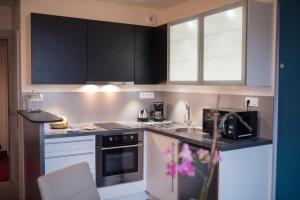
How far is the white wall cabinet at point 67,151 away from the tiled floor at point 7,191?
122 centimetres

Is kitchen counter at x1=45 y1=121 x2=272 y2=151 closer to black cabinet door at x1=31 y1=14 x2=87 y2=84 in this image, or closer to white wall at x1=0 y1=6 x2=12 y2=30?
black cabinet door at x1=31 y1=14 x2=87 y2=84

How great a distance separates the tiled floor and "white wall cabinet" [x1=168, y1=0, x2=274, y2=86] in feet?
8.97

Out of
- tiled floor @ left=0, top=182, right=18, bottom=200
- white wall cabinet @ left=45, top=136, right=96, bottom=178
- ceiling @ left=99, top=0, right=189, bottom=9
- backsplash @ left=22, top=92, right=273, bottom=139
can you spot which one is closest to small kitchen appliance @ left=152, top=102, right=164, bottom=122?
backsplash @ left=22, top=92, right=273, bottom=139

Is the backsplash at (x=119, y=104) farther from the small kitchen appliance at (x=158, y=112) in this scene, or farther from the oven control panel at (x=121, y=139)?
the oven control panel at (x=121, y=139)

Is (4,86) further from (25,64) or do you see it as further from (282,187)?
(282,187)

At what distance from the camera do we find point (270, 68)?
9.12ft

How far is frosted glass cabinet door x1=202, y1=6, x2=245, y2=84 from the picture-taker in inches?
106

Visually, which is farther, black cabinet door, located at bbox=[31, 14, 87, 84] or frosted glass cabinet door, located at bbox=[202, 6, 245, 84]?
black cabinet door, located at bbox=[31, 14, 87, 84]

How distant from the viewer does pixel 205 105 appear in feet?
11.6

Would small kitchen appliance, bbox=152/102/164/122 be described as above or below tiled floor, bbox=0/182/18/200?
above

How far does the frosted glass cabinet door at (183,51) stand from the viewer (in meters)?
3.25

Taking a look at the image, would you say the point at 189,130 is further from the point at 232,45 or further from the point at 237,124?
the point at 232,45

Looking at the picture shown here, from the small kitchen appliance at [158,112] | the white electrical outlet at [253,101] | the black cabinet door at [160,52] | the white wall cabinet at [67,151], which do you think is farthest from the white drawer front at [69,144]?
the white electrical outlet at [253,101]

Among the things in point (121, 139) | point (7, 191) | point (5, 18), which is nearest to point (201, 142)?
point (121, 139)
